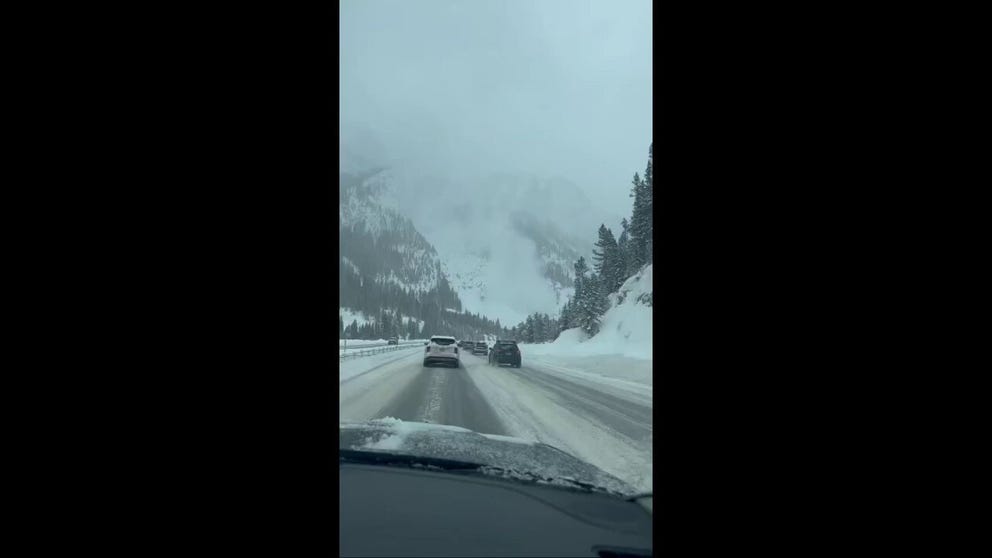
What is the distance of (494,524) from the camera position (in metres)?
3.30

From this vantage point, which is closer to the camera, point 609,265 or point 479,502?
point 479,502

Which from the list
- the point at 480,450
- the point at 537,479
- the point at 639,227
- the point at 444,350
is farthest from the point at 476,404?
the point at 639,227

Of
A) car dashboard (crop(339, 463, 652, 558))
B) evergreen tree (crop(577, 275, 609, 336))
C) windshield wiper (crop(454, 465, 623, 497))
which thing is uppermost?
evergreen tree (crop(577, 275, 609, 336))

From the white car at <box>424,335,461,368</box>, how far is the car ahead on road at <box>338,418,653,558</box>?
1798cm

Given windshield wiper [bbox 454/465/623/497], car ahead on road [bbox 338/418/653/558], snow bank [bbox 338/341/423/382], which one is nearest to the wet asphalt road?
snow bank [bbox 338/341/423/382]

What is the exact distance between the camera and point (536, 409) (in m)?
11.0

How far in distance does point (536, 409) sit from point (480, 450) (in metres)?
6.63

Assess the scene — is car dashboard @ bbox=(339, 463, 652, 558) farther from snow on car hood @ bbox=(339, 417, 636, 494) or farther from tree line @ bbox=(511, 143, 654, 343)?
tree line @ bbox=(511, 143, 654, 343)

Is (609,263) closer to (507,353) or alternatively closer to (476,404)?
(507,353)

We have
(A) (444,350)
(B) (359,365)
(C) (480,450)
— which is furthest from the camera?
(B) (359,365)

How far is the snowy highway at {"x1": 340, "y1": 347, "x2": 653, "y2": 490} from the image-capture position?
728 centimetres
